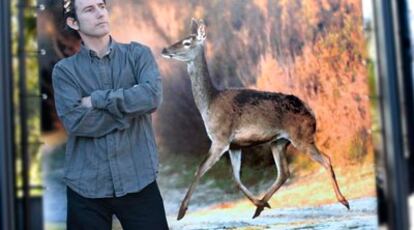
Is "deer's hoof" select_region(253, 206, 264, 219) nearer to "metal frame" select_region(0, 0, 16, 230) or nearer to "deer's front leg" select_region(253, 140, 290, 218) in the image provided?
"deer's front leg" select_region(253, 140, 290, 218)

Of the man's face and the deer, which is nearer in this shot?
the man's face

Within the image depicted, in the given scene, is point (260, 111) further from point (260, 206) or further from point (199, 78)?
point (260, 206)

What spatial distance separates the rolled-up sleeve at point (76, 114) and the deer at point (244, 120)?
514 mm

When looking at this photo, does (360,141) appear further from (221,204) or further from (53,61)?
(53,61)

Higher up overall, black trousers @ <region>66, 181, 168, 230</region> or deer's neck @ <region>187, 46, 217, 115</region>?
deer's neck @ <region>187, 46, 217, 115</region>

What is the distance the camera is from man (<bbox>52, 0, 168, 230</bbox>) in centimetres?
395

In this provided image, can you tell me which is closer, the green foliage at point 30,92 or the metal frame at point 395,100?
the green foliage at point 30,92

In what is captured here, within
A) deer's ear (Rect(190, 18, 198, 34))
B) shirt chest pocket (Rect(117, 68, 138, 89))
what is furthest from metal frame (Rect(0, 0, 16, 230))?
deer's ear (Rect(190, 18, 198, 34))

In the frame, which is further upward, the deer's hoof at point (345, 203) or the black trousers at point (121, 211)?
the black trousers at point (121, 211)

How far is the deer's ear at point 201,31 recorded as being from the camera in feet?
13.8

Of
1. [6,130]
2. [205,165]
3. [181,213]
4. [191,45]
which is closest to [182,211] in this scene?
[181,213]

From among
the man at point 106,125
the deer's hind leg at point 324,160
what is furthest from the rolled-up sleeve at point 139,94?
the deer's hind leg at point 324,160

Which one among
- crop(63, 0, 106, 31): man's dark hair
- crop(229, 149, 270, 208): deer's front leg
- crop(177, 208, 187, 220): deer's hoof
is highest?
crop(63, 0, 106, 31): man's dark hair

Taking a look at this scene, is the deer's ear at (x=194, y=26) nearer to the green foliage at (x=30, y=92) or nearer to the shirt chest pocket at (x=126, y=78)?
the shirt chest pocket at (x=126, y=78)
